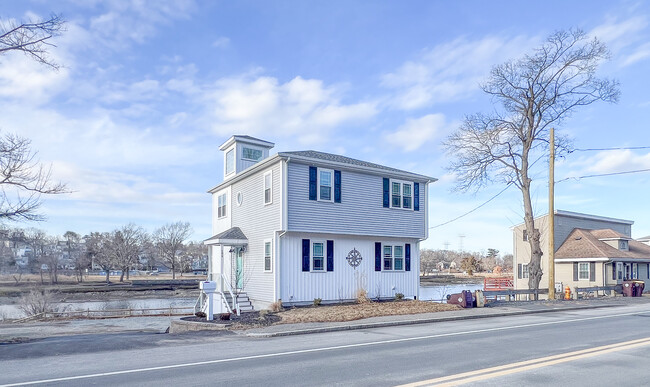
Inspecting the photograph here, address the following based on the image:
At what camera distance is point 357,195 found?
22.8 meters

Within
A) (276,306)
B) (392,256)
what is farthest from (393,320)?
(392,256)

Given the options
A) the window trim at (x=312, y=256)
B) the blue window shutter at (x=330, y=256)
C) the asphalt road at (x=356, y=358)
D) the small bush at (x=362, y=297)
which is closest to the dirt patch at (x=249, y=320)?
the asphalt road at (x=356, y=358)

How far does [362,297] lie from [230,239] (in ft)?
22.0

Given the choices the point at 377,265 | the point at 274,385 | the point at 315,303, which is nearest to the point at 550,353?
the point at 274,385

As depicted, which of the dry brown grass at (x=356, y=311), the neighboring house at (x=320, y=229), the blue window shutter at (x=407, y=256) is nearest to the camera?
the dry brown grass at (x=356, y=311)

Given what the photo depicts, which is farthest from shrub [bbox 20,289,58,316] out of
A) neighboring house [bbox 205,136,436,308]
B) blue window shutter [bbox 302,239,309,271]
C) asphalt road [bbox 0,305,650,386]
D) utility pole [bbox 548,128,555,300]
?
utility pole [bbox 548,128,555,300]

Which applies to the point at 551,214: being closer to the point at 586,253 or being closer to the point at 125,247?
the point at 586,253

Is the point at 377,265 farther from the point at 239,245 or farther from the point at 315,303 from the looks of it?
the point at 239,245

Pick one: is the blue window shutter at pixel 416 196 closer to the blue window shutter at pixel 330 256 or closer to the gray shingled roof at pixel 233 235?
the blue window shutter at pixel 330 256

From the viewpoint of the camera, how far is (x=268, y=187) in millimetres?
21750

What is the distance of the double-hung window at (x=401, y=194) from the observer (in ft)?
79.2

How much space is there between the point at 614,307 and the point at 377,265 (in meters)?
11.1

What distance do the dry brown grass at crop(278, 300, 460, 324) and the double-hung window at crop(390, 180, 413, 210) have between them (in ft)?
17.4

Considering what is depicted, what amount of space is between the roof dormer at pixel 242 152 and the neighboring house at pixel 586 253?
2394 centimetres
